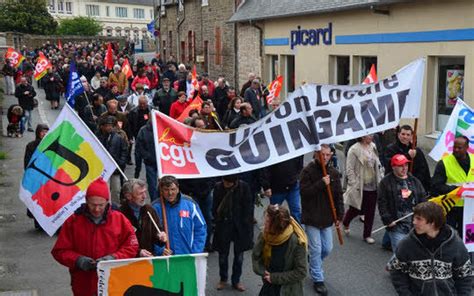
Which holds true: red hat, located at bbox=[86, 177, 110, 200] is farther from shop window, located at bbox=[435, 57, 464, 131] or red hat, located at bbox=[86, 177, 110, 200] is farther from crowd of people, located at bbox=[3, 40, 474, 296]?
shop window, located at bbox=[435, 57, 464, 131]

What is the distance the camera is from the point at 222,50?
3067 cm

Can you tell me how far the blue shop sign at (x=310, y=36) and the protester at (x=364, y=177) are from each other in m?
11.1

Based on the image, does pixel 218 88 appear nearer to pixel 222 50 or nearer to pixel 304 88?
pixel 304 88

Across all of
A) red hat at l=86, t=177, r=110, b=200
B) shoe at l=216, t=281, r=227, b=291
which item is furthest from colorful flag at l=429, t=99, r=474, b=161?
red hat at l=86, t=177, r=110, b=200

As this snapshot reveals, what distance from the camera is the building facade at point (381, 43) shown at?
44.5ft

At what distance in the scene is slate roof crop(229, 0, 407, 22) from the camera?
55.1ft

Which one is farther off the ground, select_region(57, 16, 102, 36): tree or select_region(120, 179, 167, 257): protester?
select_region(57, 16, 102, 36): tree

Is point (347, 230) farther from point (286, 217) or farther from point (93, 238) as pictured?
point (93, 238)

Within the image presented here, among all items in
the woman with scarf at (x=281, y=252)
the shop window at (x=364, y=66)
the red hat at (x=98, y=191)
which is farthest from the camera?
the shop window at (x=364, y=66)

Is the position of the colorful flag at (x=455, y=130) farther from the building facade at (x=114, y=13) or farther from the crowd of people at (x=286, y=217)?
the building facade at (x=114, y=13)

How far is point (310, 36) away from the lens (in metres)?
20.4

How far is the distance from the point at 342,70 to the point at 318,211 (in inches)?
504

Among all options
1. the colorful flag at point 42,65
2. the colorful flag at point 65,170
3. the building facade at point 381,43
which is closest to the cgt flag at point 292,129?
the colorful flag at point 65,170

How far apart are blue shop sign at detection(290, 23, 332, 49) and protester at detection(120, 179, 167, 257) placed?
14029mm
